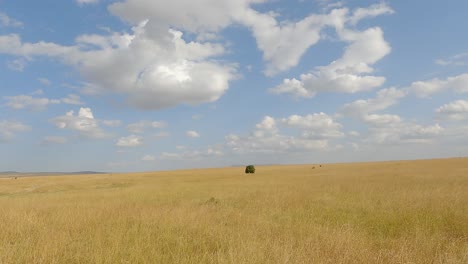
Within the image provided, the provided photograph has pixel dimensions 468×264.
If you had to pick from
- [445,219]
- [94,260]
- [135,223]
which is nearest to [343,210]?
[445,219]

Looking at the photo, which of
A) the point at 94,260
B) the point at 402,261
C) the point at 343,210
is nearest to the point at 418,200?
the point at 343,210

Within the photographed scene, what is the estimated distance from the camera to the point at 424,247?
7352 mm

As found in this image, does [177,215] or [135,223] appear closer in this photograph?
[135,223]

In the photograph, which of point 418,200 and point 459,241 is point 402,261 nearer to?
point 459,241

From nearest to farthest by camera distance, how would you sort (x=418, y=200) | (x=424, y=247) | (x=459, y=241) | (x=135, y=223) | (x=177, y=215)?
(x=424, y=247), (x=459, y=241), (x=135, y=223), (x=177, y=215), (x=418, y=200)

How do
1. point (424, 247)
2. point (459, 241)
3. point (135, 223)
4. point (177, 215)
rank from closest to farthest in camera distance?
1. point (424, 247)
2. point (459, 241)
3. point (135, 223)
4. point (177, 215)

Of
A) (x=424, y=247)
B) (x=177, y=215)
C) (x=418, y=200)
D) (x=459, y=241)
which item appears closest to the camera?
(x=424, y=247)

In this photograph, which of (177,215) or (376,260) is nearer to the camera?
(376,260)

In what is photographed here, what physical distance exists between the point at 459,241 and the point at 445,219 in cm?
273

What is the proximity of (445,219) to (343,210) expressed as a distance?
359cm

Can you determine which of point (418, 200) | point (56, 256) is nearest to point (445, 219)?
point (418, 200)

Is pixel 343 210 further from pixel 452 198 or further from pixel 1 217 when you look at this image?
pixel 1 217

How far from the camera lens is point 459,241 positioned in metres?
8.05

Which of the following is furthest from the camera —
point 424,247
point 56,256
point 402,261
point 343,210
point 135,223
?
point 343,210
